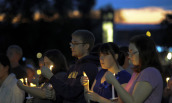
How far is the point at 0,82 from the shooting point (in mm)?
5141

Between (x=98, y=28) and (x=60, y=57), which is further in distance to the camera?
(x=98, y=28)

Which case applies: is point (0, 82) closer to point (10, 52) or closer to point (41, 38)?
point (10, 52)

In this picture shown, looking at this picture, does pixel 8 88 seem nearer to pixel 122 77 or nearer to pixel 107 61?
pixel 107 61

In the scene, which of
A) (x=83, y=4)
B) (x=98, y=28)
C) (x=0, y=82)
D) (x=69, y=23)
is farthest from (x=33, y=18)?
(x=0, y=82)

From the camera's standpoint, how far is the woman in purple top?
313cm

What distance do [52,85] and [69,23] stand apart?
1152 inches

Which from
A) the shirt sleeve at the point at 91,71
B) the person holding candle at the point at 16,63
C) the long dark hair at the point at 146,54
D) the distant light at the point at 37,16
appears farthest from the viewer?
the distant light at the point at 37,16

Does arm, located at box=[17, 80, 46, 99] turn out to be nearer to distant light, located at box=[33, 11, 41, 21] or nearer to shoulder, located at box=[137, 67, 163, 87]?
shoulder, located at box=[137, 67, 163, 87]

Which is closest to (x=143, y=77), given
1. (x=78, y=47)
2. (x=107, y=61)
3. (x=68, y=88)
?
(x=107, y=61)

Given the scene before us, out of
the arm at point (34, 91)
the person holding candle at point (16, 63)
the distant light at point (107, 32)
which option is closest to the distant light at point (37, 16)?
the distant light at point (107, 32)

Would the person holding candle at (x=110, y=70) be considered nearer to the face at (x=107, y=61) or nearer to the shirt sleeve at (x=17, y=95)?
the face at (x=107, y=61)

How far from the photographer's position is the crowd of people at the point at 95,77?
3.20 meters

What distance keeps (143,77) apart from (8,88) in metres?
2.52

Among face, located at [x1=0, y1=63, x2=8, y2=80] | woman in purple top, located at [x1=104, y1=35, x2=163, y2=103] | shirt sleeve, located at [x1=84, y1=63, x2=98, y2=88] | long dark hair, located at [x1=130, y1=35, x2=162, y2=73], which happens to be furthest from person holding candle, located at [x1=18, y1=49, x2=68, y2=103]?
long dark hair, located at [x1=130, y1=35, x2=162, y2=73]
